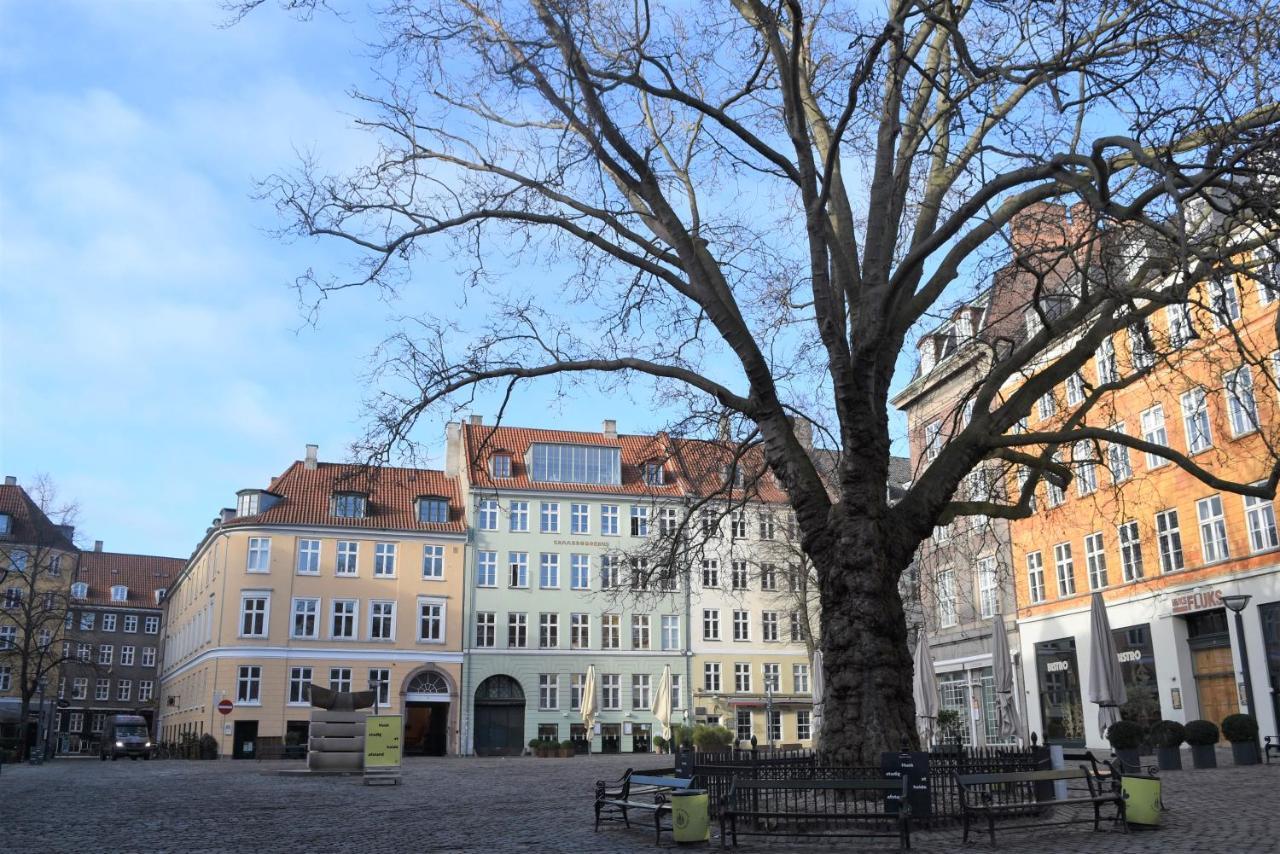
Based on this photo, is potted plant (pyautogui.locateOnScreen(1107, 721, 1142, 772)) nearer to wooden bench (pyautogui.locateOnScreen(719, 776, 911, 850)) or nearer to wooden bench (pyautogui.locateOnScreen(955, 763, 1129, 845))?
wooden bench (pyautogui.locateOnScreen(955, 763, 1129, 845))

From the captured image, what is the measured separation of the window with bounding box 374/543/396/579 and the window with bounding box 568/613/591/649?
29.3 feet

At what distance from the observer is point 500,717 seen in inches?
2077

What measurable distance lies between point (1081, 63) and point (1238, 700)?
72.4ft

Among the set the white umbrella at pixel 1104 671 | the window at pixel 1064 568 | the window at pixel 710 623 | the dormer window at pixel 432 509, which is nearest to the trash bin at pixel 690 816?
the white umbrella at pixel 1104 671

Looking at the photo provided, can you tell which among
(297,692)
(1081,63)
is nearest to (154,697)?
(297,692)

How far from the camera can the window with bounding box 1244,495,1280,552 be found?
88.8ft

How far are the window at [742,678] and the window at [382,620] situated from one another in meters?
17.1

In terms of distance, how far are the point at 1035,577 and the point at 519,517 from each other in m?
26.1

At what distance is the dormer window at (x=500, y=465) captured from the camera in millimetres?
56156

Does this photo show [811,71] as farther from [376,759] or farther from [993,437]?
[376,759]

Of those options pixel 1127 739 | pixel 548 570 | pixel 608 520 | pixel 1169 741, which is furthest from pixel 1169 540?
pixel 548 570

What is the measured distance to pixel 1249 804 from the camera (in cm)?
1388

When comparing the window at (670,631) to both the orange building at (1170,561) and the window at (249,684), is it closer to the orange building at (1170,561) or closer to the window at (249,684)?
the window at (249,684)

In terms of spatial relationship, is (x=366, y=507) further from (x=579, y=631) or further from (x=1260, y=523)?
(x=1260, y=523)
